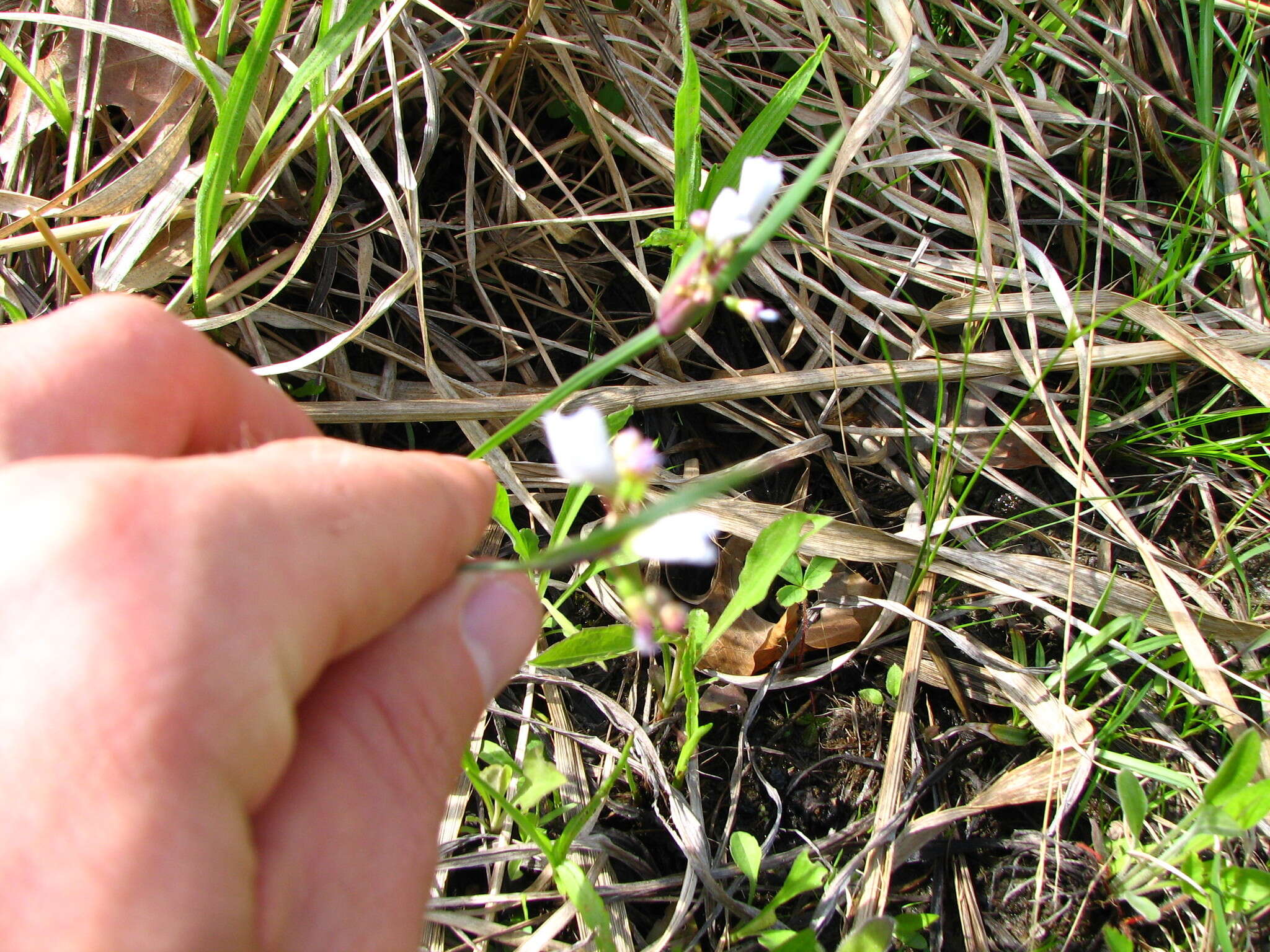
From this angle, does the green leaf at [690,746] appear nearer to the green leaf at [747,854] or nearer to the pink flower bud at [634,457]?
the green leaf at [747,854]

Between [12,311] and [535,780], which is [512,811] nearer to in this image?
[535,780]

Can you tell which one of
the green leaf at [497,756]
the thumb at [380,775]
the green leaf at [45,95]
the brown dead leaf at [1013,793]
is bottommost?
the brown dead leaf at [1013,793]

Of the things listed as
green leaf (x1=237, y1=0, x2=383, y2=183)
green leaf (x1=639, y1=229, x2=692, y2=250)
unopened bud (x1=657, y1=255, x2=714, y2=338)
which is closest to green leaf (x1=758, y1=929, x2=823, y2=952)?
unopened bud (x1=657, y1=255, x2=714, y2=338)

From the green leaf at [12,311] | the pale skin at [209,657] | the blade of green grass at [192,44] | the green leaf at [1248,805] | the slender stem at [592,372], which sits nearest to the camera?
the pale skin at [209,657]

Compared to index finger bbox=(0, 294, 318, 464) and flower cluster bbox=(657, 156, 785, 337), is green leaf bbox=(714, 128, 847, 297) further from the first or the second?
index finger bbox=(0, 294, 318, 464)

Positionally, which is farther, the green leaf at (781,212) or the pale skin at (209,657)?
the green leaf at (781,212)

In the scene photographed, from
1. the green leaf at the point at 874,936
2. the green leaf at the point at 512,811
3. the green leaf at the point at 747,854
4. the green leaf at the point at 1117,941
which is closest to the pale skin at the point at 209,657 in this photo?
the green leaf at the point at 512,811
